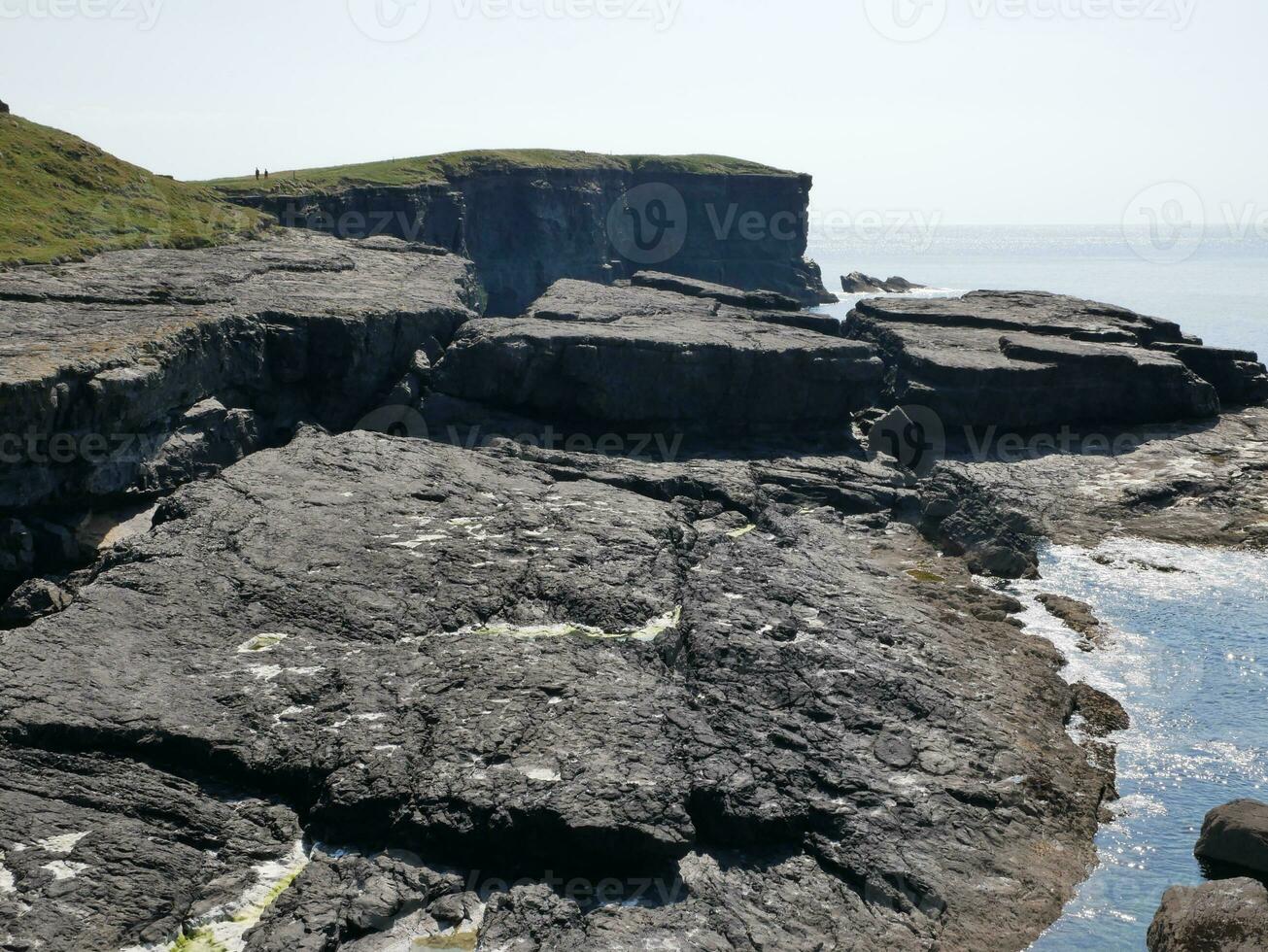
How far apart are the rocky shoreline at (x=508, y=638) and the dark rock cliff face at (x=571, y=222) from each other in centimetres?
4101

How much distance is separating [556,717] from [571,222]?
9055cm

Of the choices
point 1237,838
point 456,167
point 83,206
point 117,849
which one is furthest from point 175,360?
point 456,167

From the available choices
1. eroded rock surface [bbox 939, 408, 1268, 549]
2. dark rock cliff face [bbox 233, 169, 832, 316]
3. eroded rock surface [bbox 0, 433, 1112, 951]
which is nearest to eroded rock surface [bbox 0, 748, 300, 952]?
eroded rock surface [bbox 0, 433, 1112, 951]

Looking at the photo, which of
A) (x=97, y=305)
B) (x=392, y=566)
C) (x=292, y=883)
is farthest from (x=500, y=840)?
(x=97, y=305)

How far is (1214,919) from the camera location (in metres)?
14.2

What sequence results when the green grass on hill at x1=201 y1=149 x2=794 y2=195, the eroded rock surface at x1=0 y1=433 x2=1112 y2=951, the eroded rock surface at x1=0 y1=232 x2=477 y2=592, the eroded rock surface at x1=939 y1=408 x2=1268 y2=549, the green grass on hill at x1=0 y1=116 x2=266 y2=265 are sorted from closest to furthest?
the eroded rock surface at x1=0 y1=433 x2=1112 y2=951 < the eroded rock surface at x1=0 y1=232 x2=477 y2=592 < the eroded rock surface at x1=939 y1=408 x2=1268 y2=549 < the green grass on hill at x1=0 y1=116 x2=266 y2=265 < the green grass on hill at x1=201 y1=149 x2=794 y2=195

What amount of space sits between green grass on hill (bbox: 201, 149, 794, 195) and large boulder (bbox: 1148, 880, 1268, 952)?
65296mm

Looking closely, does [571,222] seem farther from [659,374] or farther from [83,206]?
[659,374]

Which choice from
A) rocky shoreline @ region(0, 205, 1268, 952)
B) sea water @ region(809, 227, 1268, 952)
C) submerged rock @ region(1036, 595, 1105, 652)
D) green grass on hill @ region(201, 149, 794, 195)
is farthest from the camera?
green grass on hill @ region(201, 149, 794, 195)

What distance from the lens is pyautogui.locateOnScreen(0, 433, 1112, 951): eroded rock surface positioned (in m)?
Result: 13.2

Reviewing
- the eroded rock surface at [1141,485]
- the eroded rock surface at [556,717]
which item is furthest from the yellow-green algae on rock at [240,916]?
the eroded rock surface at [1141,485]

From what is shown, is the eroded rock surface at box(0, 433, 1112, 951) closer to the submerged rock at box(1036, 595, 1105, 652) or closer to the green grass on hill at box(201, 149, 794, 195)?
the submerged rock at box(1036, 595, 1105, 652)

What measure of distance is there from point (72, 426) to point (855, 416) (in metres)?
24.7

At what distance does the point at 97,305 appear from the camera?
88.4 feet
